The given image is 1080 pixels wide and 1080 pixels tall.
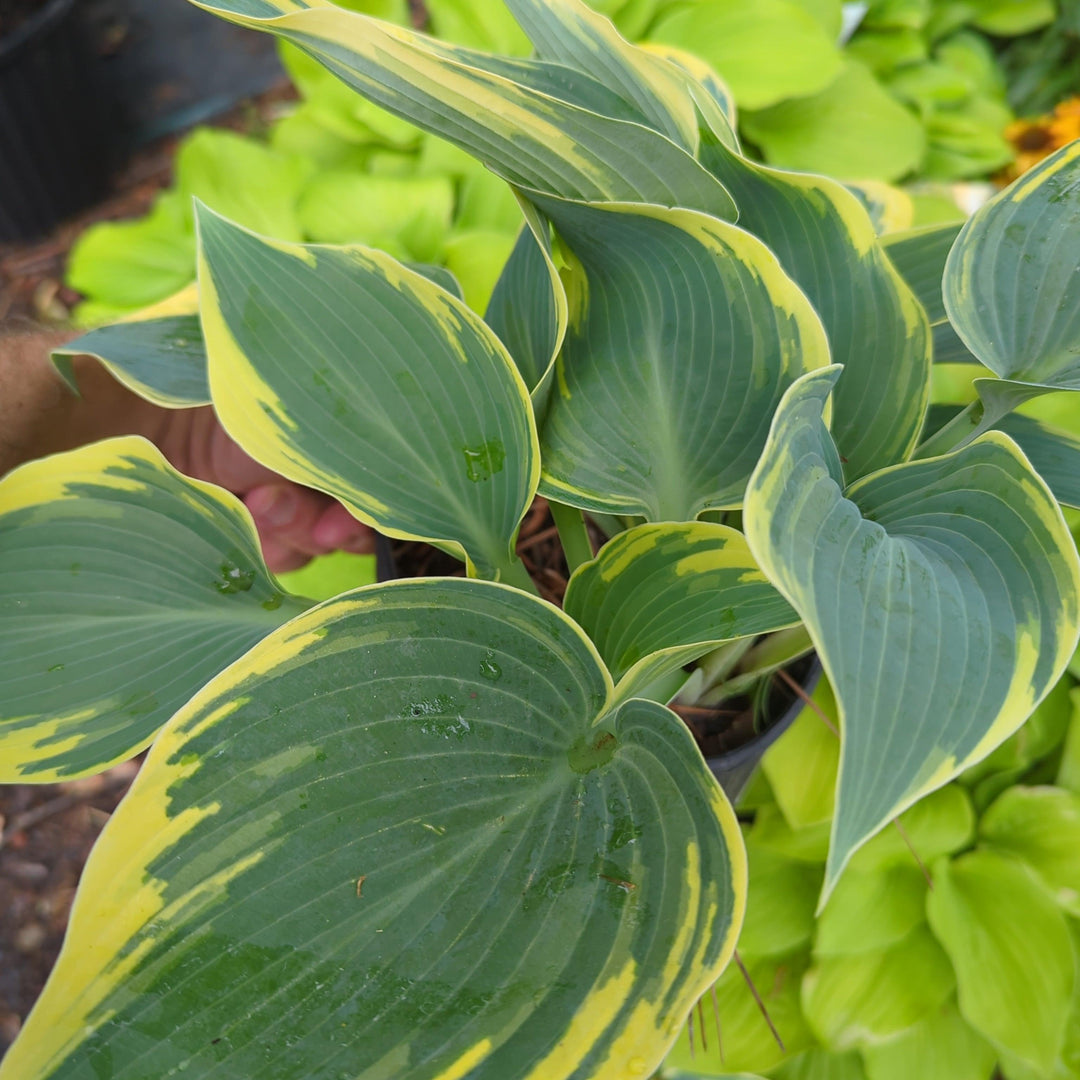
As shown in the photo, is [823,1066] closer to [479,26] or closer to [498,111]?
[498,111]

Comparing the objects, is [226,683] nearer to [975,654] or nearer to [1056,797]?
[975,654]

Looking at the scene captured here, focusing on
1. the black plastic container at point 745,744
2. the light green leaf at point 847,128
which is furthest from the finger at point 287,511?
the light green leaf at point 847,128

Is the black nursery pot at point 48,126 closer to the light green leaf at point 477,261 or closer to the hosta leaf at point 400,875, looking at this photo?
the light green leaf at point 477,261

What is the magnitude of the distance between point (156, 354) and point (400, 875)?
0.37 m

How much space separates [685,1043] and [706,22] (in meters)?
1.18

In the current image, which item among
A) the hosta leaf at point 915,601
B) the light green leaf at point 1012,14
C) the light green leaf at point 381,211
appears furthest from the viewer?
the light green leaf at point 1012,14

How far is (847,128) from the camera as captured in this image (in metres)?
1.10

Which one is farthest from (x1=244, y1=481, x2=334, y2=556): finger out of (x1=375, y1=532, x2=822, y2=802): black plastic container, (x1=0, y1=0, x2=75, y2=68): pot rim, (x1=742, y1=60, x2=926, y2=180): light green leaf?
(x1=0, y1=0, x2=75, y2=68): pot rim

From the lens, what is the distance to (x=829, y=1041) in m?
0.74

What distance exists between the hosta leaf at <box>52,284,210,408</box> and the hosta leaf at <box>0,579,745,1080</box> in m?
0.24

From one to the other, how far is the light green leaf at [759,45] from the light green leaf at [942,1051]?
3.41ft

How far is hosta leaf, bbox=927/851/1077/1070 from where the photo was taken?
2.27ft

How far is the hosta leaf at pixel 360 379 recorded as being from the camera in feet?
1.30

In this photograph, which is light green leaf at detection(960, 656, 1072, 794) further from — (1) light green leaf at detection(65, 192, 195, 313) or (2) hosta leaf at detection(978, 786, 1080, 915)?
(1) light green leaf at detection(65, 192, 195, 313)
